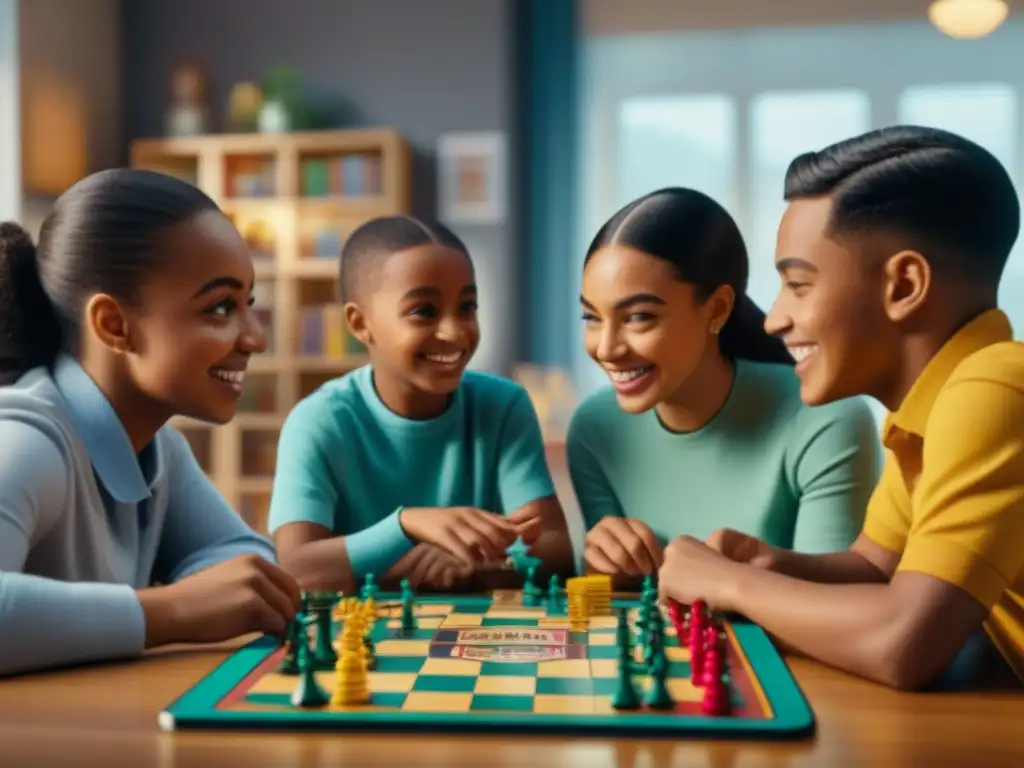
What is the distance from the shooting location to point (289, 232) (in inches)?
188

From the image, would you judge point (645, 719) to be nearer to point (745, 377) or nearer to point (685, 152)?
point (745, 377)

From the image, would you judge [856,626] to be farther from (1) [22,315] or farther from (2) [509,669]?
(1) [22,315]

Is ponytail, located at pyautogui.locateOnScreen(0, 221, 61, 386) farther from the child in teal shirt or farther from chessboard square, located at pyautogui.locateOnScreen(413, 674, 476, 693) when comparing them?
chessboard square, located at pyautogui.locateOnScreen(413, 674, 476, 693)

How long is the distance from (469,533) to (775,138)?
390 cm

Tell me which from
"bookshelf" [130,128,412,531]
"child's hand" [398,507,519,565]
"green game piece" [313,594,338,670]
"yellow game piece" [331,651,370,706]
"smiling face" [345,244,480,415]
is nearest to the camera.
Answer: "yellow game piece" [331,651,370,706]

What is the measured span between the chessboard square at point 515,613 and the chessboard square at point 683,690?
28 centimetres

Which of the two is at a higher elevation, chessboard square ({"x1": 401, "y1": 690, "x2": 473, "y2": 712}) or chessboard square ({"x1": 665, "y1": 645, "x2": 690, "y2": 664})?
chessboard square ({"x1": 401, "y1": 690, "x2": 473, "y2": 712})

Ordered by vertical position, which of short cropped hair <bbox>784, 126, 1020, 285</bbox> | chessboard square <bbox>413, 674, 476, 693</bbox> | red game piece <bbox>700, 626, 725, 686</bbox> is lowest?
chessboard square <bbox>413, 674, 476, 693</bbox>

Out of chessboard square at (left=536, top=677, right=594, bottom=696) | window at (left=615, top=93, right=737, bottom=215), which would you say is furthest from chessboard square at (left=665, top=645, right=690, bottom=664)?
window at (left=615, top=93, right=737, bottom=215)

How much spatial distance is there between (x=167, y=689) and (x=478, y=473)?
2.45ft

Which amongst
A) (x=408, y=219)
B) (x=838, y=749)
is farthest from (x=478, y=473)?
(x=838, y=749)

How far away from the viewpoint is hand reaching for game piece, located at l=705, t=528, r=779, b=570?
1217mm

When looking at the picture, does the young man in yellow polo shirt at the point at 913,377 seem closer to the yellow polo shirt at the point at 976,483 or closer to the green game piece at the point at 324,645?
the yellow polo shirt at the point at 976,483

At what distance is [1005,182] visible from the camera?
1.05 m
